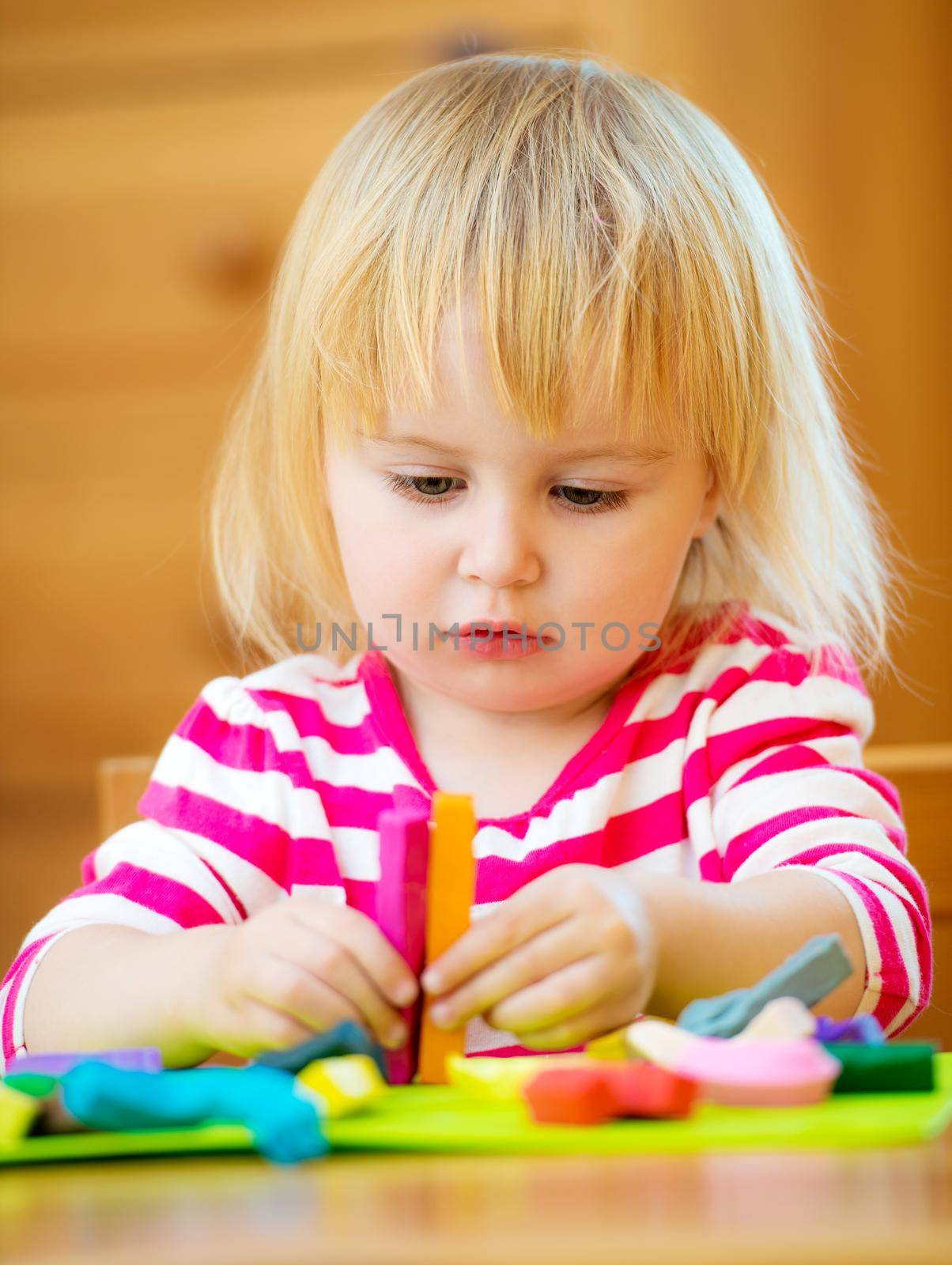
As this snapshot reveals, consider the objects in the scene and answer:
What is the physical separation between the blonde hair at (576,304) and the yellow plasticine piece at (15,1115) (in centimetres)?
38

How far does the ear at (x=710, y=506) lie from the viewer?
2.69 feet

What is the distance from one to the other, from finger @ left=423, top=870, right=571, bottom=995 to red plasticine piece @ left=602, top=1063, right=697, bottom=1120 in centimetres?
10

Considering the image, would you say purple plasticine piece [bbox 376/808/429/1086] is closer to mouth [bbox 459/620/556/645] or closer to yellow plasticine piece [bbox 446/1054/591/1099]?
yellow plasticine piece [bbox 446/1054/591/1099]

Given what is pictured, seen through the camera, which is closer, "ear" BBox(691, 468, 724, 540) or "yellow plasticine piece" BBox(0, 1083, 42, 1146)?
"yellow plasticine piece" BBox(0, 1083, 42, 1146)

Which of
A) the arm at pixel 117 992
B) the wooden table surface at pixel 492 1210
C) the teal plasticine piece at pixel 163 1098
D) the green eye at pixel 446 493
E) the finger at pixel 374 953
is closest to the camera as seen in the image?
the wooden table surface at pixel 492 1210

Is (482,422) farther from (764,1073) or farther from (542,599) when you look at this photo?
(764,1073)

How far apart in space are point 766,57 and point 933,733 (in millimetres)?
738

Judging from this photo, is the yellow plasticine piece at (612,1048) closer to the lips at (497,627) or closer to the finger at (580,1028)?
the finger at (580,1028)

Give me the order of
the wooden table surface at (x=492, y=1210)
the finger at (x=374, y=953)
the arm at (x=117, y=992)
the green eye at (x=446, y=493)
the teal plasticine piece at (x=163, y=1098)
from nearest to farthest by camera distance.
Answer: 1. the wooden table surface at (x=492, y=1210)
2. the teal plasticine piece at (x=163, y=1098)
3. the finger at (x=374, y=953)
4. the arm at (x=117, y=992)
5. the green eye at (x=446, y=493)

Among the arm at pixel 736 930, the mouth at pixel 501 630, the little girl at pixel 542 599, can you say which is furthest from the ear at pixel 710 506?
the arm at pixel 736 930

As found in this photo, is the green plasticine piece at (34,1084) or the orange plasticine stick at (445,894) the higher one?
the orange plasticine stick at (445,894)

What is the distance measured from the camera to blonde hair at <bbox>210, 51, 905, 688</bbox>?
2.35 ft

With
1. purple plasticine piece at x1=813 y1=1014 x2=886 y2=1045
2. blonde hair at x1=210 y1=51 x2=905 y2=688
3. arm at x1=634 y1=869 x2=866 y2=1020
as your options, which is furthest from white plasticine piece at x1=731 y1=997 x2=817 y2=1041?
blonde hair at x1=210 y1=51 x2=905 y2=688

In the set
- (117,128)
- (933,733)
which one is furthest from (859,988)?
(117,128)
